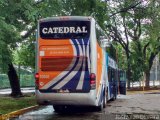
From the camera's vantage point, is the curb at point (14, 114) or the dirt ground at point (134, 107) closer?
the curb at point (14, 114)

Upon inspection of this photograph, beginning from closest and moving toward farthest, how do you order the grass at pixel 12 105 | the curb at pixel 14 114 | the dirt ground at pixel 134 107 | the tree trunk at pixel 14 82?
the curb at pixel 14 114, the grass at pixel 12 105, the dirt ground at pixel 134 107, the tree trunk at pixel 14 82

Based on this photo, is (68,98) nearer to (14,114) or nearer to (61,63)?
(61,63)

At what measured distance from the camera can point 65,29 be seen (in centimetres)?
1620

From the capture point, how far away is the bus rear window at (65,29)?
16.1 metres

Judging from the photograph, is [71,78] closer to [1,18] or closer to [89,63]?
[89,63]

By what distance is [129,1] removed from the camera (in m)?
26.6

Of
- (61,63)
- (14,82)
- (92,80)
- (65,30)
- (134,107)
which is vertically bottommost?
(134,107)

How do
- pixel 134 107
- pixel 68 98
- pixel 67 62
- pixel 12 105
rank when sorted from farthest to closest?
pixel 134 107, pixel 12 105, pixel 67 62, pixel 68 98

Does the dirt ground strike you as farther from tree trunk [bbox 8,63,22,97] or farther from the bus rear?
tree trunk [bbox 8,63,22,97]

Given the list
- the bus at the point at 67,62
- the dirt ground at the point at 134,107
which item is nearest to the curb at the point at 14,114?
the bus at the point at 67,62

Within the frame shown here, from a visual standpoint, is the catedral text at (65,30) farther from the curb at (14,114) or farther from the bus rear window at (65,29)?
the curb at (14,114)

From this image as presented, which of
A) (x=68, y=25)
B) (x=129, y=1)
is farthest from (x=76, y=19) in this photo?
(x=129, y=1)

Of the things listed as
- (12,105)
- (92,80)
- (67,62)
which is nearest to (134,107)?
(92,80)

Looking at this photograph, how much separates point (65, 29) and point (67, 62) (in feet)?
4.41
